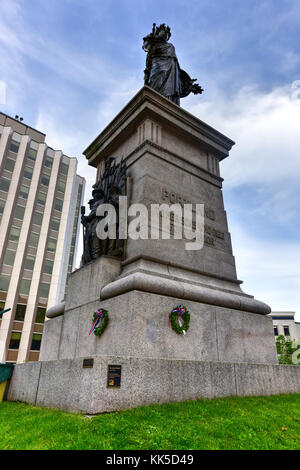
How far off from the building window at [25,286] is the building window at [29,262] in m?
2.03

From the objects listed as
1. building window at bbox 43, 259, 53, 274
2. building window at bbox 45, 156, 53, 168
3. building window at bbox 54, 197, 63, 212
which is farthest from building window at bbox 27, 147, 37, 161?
building window at bbox 43, 259, 53, 274

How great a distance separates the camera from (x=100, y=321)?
274 inches

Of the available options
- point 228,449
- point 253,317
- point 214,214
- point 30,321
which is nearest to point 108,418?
point 228,449

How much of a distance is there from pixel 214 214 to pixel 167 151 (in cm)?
252

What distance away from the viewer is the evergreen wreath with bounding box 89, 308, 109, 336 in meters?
6.84

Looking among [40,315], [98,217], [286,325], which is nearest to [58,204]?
[40,315]

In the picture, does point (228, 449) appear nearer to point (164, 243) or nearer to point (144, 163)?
point (164, 243)

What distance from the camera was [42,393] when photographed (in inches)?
227

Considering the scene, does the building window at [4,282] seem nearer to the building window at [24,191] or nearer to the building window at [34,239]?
the building window at [34,239]

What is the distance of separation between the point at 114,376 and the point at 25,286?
1847 inches

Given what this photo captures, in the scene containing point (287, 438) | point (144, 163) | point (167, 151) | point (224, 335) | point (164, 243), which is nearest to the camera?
point (287, 438)

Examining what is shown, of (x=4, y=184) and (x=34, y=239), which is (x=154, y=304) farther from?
(x=4, y=184)

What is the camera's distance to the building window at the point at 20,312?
1790 inches

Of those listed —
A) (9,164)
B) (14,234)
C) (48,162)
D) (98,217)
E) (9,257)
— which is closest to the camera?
(98,217)
